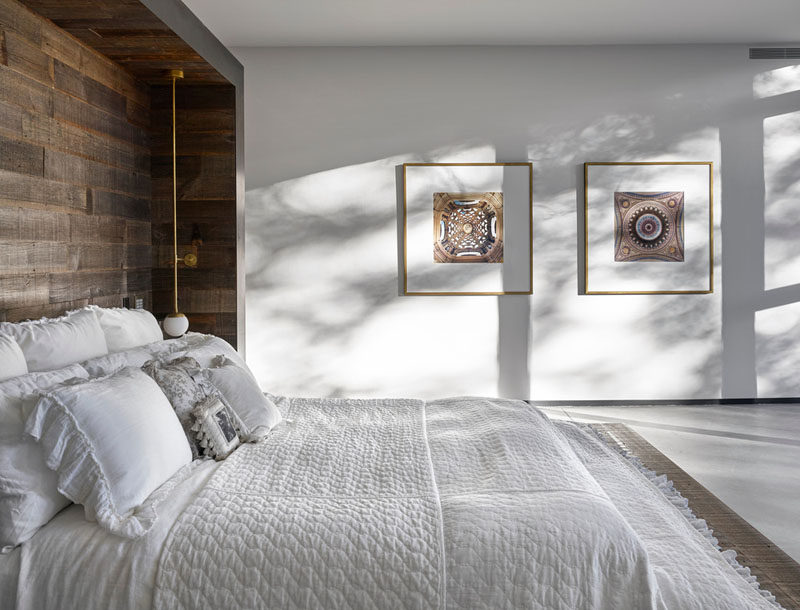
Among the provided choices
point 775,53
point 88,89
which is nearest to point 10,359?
point 88,89

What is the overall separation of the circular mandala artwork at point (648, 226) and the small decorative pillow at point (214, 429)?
3743 mm

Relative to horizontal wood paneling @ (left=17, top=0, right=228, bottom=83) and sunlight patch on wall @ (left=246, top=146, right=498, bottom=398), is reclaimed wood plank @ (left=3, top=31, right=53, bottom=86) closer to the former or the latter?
horizontal wood paneling @ (left=17, top=0, right=228, bottom=83)

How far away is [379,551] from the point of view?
166cm

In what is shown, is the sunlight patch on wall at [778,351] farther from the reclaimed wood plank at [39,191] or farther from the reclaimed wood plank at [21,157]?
the reclaimed wood plank at [21,157]

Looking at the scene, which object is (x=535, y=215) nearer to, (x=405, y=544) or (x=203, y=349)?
(x=203, y=349)

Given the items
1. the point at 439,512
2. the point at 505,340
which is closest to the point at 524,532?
the point at 439,512

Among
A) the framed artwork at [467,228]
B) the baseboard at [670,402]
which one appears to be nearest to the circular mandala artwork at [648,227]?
the framed artwork at [467,228]

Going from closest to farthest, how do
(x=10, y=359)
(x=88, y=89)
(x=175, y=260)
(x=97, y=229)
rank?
(x=10, y=359)
(x=88, y=89)
(x=97, y=229)
(x=175, y=260)

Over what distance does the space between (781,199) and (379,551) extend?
16.2 ft

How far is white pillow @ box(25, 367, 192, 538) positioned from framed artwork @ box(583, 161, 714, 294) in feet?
13.2

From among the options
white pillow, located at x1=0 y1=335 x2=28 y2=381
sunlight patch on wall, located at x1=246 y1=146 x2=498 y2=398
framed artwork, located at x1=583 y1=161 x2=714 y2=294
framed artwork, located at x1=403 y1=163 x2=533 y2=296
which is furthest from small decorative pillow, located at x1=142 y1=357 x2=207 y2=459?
framed artwork, located at x1=583 y1=161 x2=714 y2=294

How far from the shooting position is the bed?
63.5 inches

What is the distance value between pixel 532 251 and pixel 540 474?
344cm

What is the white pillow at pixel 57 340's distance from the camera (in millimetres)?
2408
